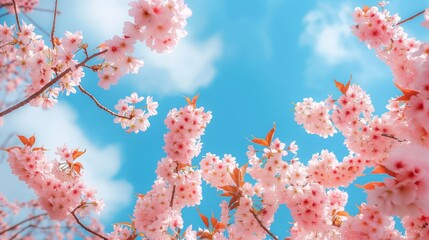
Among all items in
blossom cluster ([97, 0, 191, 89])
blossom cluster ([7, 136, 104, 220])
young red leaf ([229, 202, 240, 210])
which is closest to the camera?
blossom cluster ([97, 0, 191, 89])

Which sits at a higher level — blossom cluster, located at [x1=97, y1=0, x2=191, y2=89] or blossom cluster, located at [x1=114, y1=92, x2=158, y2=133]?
blossom cluster, located at [x1=114, y1=92, x2=158, y2=133]

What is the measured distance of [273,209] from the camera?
5.04 meters

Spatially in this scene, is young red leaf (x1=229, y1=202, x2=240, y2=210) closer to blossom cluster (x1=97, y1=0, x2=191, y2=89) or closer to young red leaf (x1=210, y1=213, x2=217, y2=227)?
young red leaf (x1=210, y1=213, x2=217, y2=227)

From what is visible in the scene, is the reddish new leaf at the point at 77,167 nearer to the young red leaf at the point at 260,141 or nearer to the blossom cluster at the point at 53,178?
the blossom cluster at the point at 53,178

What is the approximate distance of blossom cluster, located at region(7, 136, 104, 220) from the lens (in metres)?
4.66

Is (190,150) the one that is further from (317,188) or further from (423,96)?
(423,96)

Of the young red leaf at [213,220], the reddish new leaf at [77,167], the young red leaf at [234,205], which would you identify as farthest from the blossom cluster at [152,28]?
the young red leaf at [213,220]

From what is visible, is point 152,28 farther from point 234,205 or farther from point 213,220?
point 213,220

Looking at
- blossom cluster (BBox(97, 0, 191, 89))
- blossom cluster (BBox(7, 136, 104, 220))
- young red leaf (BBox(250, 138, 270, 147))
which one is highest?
young red leaf (BBox(250, 138, 270, 147))

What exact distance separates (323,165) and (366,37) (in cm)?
228

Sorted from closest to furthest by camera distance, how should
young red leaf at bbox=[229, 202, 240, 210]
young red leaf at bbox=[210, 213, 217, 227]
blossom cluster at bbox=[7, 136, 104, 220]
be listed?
blossom cluster at bbox=[7, 136, 104, 220]
young red leaf at bbox=[229, 202, 240, 210]
young red leaf at bbox=[210, 213, 217, 227]

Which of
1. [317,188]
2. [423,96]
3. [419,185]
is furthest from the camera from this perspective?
[317,188]

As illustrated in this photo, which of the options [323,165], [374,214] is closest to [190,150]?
[374,214]

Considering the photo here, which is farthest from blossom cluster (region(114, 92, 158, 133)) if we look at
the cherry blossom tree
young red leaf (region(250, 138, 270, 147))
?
young red leaf (region(250, 138, 270, 147))
